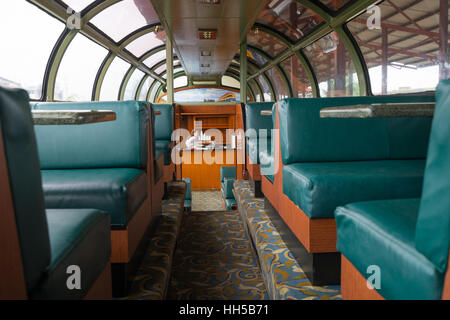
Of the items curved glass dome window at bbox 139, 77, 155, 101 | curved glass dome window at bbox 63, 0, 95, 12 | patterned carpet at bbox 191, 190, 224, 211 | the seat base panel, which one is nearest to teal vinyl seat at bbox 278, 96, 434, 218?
the seat base panel

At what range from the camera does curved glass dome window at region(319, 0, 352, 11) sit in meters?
4.22

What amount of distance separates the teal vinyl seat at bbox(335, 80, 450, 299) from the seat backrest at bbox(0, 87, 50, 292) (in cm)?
83

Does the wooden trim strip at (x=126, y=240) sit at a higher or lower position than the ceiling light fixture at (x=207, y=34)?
lower

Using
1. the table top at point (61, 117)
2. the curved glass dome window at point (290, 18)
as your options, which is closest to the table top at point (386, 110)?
the table top at point (61, 117)

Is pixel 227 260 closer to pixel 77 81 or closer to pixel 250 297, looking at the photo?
pixel 250 297

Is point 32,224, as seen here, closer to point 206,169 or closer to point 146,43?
point 206,169

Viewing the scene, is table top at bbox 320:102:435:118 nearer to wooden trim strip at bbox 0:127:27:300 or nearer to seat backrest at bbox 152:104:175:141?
wooden trim strip at bbox 0:127:27:300

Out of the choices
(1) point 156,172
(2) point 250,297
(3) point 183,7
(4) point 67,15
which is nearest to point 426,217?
(2) point 250,297

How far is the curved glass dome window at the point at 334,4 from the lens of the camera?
166 inches

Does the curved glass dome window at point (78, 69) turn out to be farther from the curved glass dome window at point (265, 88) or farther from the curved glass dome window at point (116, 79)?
the curved glass dome window at point (265, 88)

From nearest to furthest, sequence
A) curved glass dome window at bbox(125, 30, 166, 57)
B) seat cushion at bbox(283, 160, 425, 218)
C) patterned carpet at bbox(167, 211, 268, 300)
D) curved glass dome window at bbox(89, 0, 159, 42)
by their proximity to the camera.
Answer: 1. seat cushion at bbox(283, 160, 425, 218)
2. patterned carpet at bbox(167, 211, 268, 300)
3. curved glass dome window at bbox(89, 0, 159, 42)
4. curved glass dome window at bbox(125, 30, 166, 57)

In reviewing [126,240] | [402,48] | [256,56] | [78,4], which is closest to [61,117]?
[126,240]

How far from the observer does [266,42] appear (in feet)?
25.9

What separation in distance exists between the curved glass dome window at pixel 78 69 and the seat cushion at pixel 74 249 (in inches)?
190
